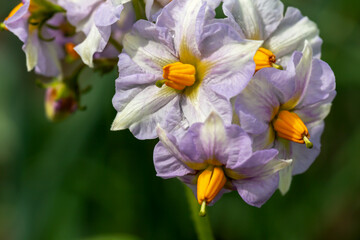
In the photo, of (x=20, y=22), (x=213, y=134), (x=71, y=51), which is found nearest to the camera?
(x=213, y=134)

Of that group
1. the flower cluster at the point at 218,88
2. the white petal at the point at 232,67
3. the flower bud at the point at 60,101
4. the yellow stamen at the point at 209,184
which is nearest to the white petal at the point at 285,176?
the flower cluster at the point at 218,88

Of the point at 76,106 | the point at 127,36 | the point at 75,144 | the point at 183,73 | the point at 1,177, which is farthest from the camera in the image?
the point at 1,177

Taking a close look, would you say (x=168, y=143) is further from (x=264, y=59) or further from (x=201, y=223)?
(x=201, y=223)

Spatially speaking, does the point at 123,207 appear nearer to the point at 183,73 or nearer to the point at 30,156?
the point at 30,156

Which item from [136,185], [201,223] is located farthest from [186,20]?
[136,185]

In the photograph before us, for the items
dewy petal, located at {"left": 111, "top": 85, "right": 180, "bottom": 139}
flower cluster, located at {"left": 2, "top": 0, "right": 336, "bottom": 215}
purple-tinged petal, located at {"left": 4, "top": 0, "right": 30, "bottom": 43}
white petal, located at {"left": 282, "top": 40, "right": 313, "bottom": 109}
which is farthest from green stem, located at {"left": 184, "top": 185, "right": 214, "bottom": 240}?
purple-tinged petal, located at {"left": 4, "top": 0, "right": 30, "bottom": 43}

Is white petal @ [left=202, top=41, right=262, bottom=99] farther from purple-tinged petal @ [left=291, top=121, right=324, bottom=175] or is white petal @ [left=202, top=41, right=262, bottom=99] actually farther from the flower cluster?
purple-tinged petal @ [left=291, top=121, right=324, bottom=175]

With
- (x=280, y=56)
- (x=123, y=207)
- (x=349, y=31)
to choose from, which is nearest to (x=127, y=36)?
(x=280, y=56)

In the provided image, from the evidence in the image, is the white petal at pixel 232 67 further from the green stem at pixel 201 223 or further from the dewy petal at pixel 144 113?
the green stem at pixel 201 223
